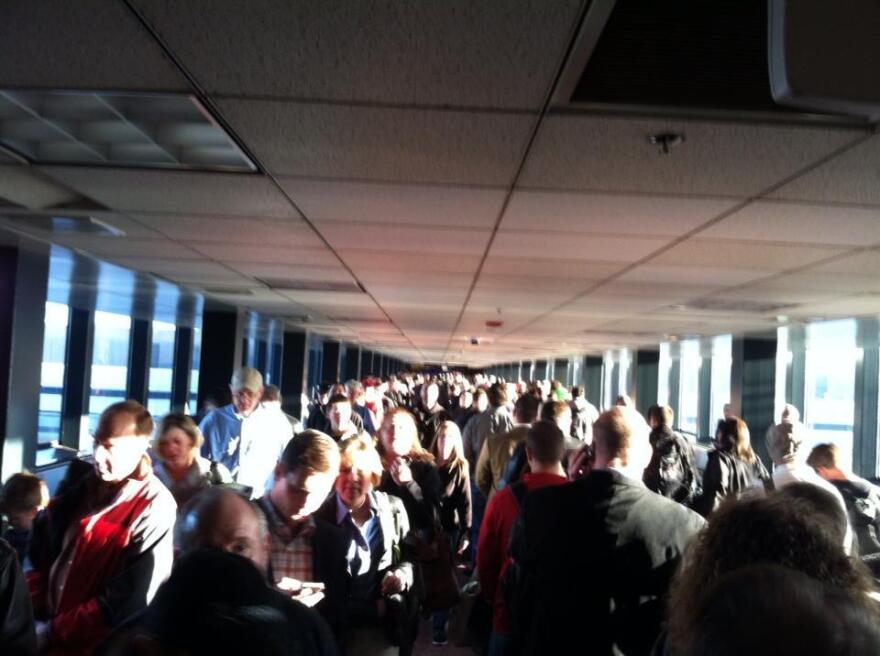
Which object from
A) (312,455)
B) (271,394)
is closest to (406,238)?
(312,455)

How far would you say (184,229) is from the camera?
4.69 m

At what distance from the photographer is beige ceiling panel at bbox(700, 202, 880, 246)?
343 centimetres

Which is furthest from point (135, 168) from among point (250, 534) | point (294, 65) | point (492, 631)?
point (492, 631)

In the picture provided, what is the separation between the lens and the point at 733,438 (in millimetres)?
5387

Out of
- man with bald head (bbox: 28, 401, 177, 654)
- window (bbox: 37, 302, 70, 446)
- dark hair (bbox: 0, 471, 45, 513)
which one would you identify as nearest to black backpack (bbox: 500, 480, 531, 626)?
man with bald head (bbox: 28, 401, 177, 654)

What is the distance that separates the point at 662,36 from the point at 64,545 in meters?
2.26

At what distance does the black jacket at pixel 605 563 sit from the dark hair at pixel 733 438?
311 cm

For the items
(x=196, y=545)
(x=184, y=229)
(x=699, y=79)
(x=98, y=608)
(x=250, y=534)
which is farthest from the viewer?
(x=184, y=229)

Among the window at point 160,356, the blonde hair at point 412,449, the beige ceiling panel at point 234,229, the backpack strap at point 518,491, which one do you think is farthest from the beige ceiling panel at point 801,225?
the window at point 160,356

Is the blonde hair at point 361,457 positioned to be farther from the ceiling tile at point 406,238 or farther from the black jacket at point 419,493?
the ceiling tile at point 406,238

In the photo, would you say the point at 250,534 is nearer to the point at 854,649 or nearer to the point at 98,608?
the point at 98,608

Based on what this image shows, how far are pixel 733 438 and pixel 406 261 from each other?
8.16 ft

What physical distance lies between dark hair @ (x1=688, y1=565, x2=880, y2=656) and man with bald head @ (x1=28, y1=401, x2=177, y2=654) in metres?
1.78

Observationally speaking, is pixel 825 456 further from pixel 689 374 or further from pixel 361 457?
Result: pixel 689 374
